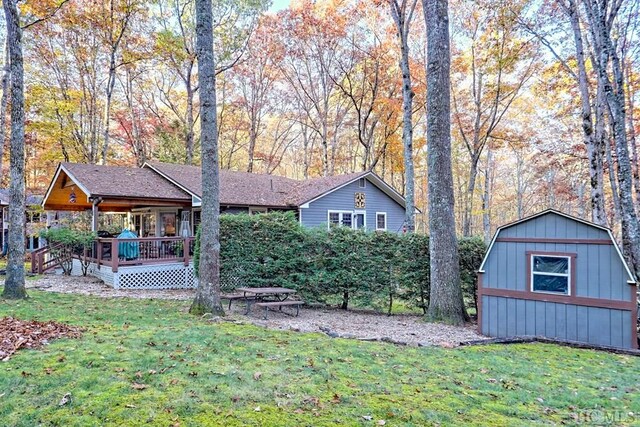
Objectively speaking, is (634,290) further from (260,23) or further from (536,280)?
(260,23)

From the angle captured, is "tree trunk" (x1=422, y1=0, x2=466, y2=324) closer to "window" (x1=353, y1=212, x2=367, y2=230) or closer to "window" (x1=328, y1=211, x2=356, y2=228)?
"window" (x1=328, y1=211, x2=356, y2=228)

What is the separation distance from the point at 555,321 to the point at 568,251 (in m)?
1.32

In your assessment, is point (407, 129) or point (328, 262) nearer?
point (328, 262)

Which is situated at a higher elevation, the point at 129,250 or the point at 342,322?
the point at 129,250

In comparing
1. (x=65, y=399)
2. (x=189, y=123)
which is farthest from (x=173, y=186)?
(x=65, y=399)

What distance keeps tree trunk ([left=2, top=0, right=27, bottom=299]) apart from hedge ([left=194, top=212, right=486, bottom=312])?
3.99 metres

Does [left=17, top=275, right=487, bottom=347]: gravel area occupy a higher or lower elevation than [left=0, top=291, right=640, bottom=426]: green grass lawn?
lower

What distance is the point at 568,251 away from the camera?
22.8ft

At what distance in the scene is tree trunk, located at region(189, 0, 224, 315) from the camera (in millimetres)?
7962

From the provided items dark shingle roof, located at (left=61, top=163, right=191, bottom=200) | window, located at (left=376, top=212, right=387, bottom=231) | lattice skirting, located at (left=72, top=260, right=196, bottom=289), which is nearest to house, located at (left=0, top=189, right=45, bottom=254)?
dark shingle roof, located at (left=61, top=163, right=191, bottom=200)

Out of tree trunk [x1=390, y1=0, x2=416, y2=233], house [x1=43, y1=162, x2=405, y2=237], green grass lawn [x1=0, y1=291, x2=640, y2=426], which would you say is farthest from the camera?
tree trunk [x1=390, y1=0, x2=416, y2=233]

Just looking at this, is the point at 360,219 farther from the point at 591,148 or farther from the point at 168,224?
the point at 591,148

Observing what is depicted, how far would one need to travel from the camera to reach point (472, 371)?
15.5 ft

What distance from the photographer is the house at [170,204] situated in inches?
495
